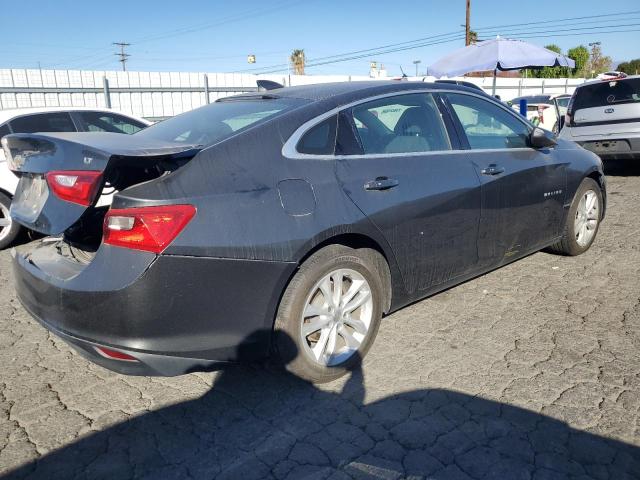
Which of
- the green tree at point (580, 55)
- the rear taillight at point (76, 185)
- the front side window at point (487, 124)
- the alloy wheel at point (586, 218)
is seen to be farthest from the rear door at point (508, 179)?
the green tree at point (580, 55)

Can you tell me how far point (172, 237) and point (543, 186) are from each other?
3.09 meters

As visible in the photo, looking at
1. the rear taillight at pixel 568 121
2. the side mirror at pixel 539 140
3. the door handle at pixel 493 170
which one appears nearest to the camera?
the door handle at pixel 493 170

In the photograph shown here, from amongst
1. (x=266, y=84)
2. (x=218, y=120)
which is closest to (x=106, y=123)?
(x=266, y=84)

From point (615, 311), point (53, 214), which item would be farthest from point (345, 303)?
point (615, 311)

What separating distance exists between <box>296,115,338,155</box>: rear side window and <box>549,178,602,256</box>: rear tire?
8.87ft

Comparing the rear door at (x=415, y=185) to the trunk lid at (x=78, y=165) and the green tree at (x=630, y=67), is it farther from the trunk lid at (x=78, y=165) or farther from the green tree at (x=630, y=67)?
the green tree at (x=630, y=67)

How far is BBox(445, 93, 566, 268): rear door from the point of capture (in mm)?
3777

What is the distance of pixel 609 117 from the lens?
348 inches

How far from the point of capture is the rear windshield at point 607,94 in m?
8.70

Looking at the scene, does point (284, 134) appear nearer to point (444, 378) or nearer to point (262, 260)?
point (262, 260)

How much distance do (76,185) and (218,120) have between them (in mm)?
1042

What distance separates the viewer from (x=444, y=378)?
9.86ft

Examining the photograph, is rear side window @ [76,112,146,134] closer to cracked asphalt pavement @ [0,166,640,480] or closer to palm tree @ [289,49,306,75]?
cracked asphalt pavement @ [0,166,640,480]

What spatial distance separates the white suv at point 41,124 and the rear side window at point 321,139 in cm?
390
